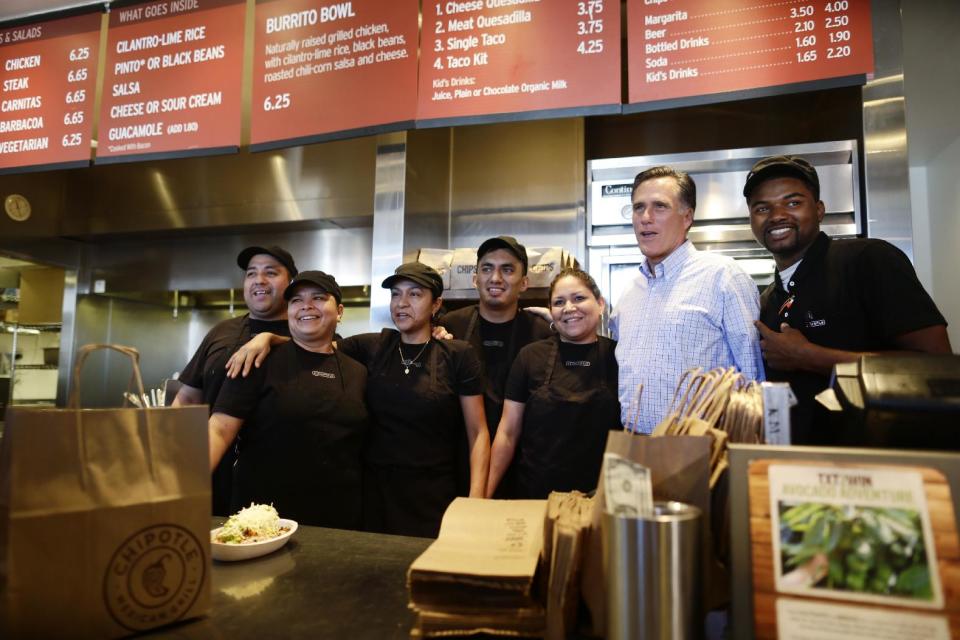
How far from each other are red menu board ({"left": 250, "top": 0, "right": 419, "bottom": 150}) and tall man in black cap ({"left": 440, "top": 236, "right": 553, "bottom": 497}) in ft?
2.45

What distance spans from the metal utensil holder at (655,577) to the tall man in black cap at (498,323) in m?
1.74

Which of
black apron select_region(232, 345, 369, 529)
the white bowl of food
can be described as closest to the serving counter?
the white bowl of food

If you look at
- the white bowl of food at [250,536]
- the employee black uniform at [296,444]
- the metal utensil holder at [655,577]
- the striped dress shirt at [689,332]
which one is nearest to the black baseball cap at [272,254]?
the employee black uniform at [296,444]

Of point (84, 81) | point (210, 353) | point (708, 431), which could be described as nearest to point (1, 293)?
point (84, 81)

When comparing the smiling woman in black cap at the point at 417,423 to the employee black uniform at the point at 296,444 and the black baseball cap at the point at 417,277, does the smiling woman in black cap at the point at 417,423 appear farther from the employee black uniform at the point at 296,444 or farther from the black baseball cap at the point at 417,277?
the employee black uniform at the point at 296,444

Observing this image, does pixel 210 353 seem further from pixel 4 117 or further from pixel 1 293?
pixel 1 293

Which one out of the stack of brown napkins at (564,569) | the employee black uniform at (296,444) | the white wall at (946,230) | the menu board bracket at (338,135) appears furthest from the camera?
the white wall at (946,230)

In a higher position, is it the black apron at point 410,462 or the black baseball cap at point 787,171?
the black baseball cap at point 787,171

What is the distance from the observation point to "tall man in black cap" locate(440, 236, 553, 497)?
100.0 inches

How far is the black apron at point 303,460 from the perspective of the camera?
2.00m

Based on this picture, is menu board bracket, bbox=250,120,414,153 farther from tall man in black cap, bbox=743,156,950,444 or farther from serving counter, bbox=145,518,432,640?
serving counter, bbox=145,518,432,640

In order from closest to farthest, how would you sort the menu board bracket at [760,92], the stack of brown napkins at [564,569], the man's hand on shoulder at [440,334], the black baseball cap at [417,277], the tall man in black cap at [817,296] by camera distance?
the stack of brown napkins at [564,569] → the tall man in black cap at [817,296] → the menu board bracket at [760,92] → the black baseball cap at [417,277] → the man's hand on shoulder at [440,334]

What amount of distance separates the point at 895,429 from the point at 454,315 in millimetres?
2091

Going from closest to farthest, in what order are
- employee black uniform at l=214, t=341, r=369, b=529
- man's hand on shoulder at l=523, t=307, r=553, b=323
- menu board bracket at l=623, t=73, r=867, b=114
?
menu board bracket at l=623, t=73, r=867, b=114, employee black uniform at l=214, t=341, r=369, b=529, man's hand on shoulder at l=523, t=307, r=553, b=323
